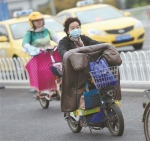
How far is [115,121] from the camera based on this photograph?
8.71 meters

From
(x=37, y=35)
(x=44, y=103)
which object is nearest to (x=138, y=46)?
(x=44, y=103)

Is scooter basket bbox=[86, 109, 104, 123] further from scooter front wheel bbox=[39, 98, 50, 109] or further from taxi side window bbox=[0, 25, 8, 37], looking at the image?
taxi side window bbox=[0, 25, 8, 37]

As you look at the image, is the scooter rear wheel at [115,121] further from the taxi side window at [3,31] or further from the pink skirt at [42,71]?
the taxi side window at [3,31]

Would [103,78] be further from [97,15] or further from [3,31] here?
[97,15]

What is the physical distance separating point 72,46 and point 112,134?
1415mm

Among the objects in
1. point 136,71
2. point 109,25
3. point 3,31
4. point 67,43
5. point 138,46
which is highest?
point 67,43

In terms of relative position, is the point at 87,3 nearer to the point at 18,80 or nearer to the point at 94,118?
the point at 18,80

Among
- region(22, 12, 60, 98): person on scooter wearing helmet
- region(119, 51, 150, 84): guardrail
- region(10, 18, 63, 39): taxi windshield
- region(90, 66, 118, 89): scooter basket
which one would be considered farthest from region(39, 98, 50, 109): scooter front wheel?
region(10, 18, 63, 39): taxi windshield

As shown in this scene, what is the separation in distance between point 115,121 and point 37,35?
14.2 feet

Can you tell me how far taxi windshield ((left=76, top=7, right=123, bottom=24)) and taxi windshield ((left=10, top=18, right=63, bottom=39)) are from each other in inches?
117

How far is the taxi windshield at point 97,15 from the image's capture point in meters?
22.5

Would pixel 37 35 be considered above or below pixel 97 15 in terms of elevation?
above

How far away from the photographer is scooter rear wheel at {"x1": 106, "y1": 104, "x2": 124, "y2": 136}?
8547mm

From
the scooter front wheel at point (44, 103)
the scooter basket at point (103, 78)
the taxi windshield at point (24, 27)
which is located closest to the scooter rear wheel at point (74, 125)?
the scooter basket at point (103, 78)
